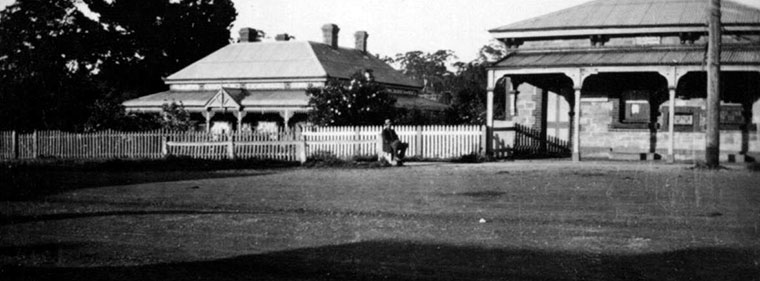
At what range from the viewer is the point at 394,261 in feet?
24.0

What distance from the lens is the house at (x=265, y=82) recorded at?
119 feet

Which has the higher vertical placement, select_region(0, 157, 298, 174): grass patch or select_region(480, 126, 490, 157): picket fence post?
select_region(480, 126, 490, 157): picket fence post

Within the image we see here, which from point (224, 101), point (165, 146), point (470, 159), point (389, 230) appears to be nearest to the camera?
point (389, 230)

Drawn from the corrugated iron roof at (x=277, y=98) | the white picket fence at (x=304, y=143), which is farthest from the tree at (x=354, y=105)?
the corrugated iron roof at (x=277, y=98)

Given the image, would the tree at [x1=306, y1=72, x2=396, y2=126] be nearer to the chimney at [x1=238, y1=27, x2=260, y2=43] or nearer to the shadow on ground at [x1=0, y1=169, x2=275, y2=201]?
the shadow on ground at [x1=0, y1=169, x2=275, y2=201]

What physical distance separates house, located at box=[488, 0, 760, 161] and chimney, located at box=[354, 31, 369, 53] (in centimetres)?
1888

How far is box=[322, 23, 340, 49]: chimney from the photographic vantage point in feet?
148

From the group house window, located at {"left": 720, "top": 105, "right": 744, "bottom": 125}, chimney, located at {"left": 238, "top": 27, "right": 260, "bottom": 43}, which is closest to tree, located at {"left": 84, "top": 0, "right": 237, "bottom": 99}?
chimney, located at {"left": 238, "top": 27, "right": 260, "bottom": 43}

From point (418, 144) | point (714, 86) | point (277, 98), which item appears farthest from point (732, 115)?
point (277, 98)

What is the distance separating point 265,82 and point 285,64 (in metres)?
1.49

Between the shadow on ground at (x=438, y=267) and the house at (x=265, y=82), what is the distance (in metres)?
26.9

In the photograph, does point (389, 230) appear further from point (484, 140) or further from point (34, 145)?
point (34, 145)

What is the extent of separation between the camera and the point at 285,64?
133 feet

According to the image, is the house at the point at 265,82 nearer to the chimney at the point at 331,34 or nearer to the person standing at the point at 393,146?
the chimney at the point at 331,34
